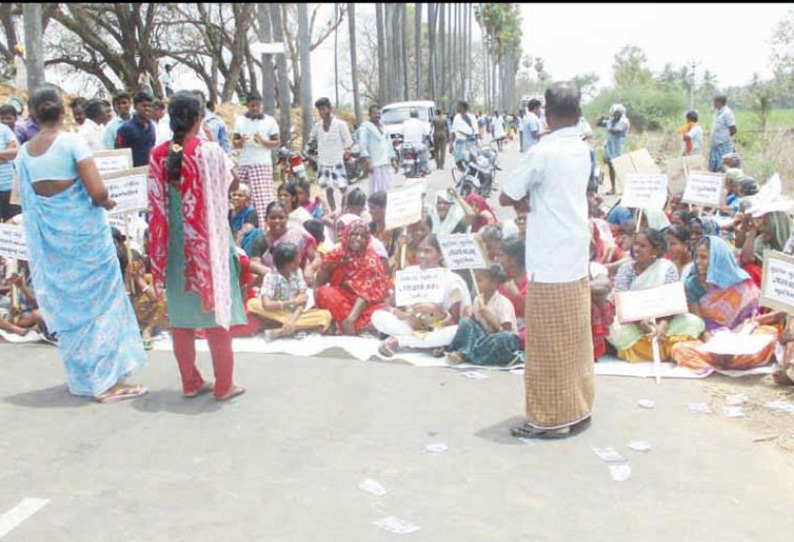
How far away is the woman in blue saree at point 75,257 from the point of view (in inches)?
192

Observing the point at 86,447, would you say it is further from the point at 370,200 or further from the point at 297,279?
the point at 370,200

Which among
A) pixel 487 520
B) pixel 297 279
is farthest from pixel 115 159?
pixel 487 520

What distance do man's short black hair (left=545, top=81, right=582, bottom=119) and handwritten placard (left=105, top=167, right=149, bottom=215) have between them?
3504 mm

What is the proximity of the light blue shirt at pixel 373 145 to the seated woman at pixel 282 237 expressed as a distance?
3.80 metres

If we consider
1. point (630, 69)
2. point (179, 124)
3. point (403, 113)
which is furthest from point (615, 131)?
point (630, 69)

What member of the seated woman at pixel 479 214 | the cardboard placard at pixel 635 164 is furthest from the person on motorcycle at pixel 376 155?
the cardboard placard at pixel 635 164

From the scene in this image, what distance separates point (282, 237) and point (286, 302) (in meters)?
0.96

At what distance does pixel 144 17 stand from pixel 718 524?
2788 cm

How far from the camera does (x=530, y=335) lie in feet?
14.6

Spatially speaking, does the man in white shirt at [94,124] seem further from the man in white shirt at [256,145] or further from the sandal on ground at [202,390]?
the sandal on ground at [202,390]

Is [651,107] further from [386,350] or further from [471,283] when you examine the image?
[386,350]

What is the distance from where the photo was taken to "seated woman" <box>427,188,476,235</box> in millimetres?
7969

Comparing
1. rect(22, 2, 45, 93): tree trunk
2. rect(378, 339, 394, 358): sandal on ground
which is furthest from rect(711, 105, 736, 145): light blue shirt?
rect(22, 2, 45, 93): tree trunk

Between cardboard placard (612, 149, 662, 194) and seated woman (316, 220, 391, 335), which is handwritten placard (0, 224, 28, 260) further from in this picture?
cardboard placard (612, 149, 662, 194)
